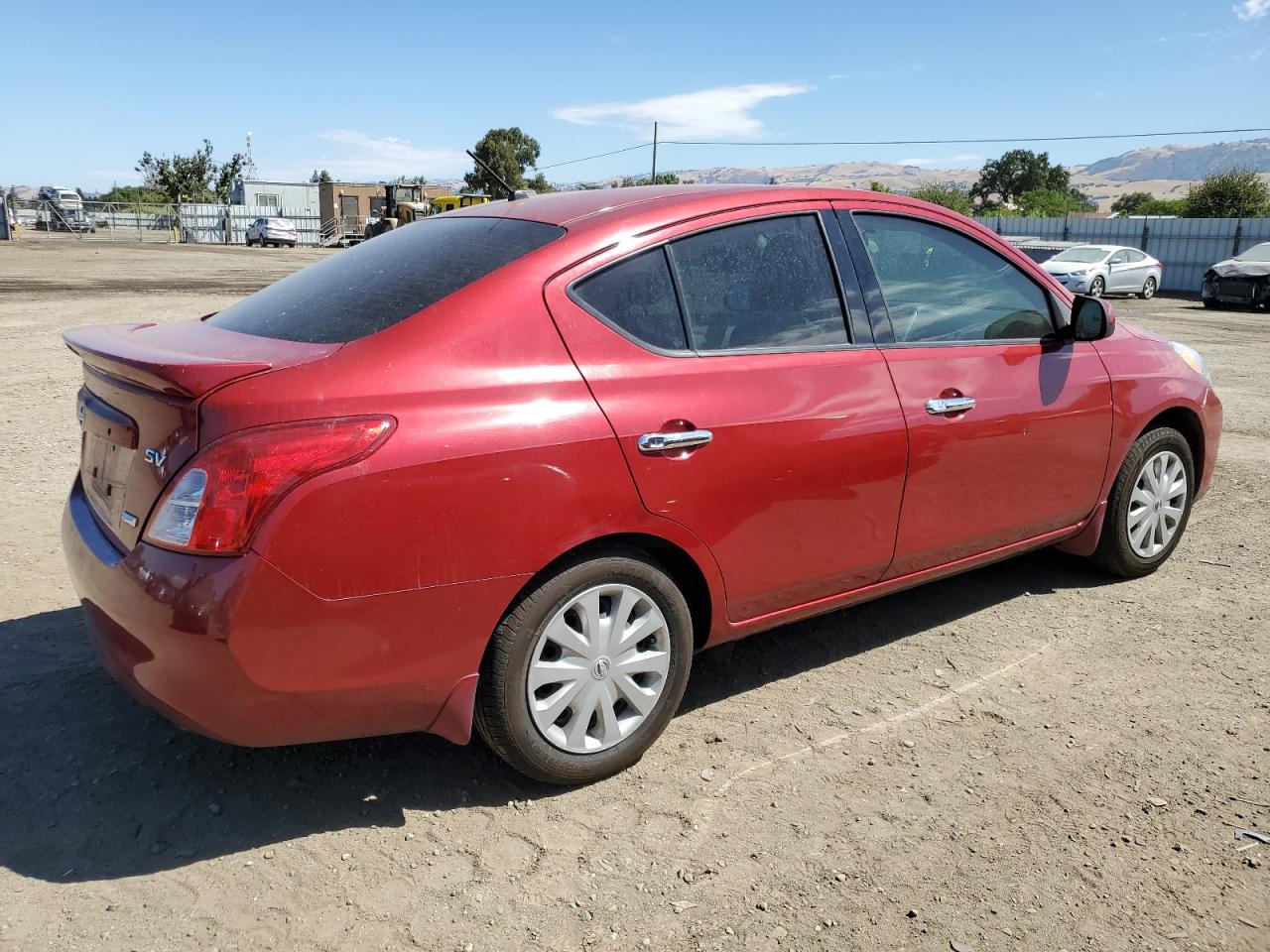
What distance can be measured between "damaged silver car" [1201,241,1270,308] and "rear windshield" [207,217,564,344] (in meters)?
24.3

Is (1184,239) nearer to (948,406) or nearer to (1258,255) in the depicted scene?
(1258,255)

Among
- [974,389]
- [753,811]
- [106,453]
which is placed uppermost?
[974,389]

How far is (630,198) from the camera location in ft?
11.0

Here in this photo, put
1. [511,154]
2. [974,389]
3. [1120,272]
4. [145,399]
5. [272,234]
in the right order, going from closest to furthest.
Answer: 1. [145,399]
2. [974,389]
3. [1120,272]
4. [272,234]
5. [511,154]

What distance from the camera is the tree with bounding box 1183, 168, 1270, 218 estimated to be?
44.7m

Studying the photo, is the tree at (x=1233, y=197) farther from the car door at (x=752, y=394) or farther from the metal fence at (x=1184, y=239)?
the car door at (x=752, y=394)

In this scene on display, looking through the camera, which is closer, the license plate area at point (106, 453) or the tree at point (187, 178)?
the license plate area at point (106, 453)

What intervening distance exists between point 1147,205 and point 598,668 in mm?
82339

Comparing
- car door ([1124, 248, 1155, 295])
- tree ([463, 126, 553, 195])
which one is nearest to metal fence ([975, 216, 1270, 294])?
car door ([1124, 248, 1155, 295])

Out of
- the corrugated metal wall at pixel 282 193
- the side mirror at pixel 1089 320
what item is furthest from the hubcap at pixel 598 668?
the corrugated metal wall at pixel 282 193

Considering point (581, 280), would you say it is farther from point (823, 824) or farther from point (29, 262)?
point (29, 262)

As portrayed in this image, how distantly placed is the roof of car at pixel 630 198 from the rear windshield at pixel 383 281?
9 cm

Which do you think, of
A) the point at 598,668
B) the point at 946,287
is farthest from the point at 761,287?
the point at 598,668

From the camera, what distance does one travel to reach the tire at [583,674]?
2.81 m
